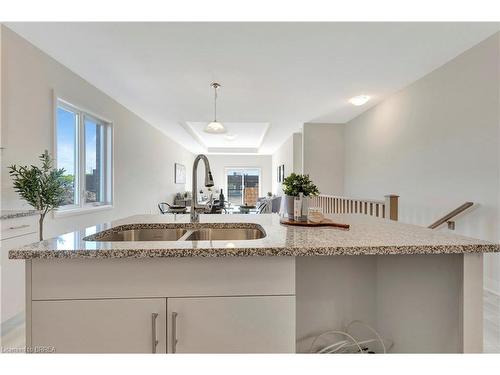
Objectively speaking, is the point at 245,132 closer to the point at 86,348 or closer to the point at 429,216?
the point at 429,216

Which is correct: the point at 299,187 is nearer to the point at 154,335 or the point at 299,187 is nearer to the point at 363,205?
the point at 154,335

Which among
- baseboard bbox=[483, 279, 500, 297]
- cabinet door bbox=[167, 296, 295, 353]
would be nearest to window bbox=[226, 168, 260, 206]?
baseboard bbox=[483, 279, 500, 297]

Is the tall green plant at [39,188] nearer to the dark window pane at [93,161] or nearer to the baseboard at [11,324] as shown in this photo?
the baseboard at [11,324]

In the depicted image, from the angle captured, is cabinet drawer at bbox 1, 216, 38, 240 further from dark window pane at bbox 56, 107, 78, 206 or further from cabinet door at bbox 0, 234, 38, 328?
dark window pane at bbox 56, 107, 78, 206

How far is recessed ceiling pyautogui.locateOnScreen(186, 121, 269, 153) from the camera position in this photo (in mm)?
6536

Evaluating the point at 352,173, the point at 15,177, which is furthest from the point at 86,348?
the point at 352,173

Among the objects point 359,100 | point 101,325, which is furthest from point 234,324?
point 359,100

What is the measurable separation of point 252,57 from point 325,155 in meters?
3.57

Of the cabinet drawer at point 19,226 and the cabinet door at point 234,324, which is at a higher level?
the cabinet drawer at point 19,226

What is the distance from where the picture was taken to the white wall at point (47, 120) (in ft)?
7.50

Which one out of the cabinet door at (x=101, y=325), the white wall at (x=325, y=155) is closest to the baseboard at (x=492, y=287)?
the cabinet door at (x=101, y=325)

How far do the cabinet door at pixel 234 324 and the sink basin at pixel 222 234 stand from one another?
583 millimetres

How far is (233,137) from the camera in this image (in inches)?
317

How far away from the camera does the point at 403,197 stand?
3980 mm
